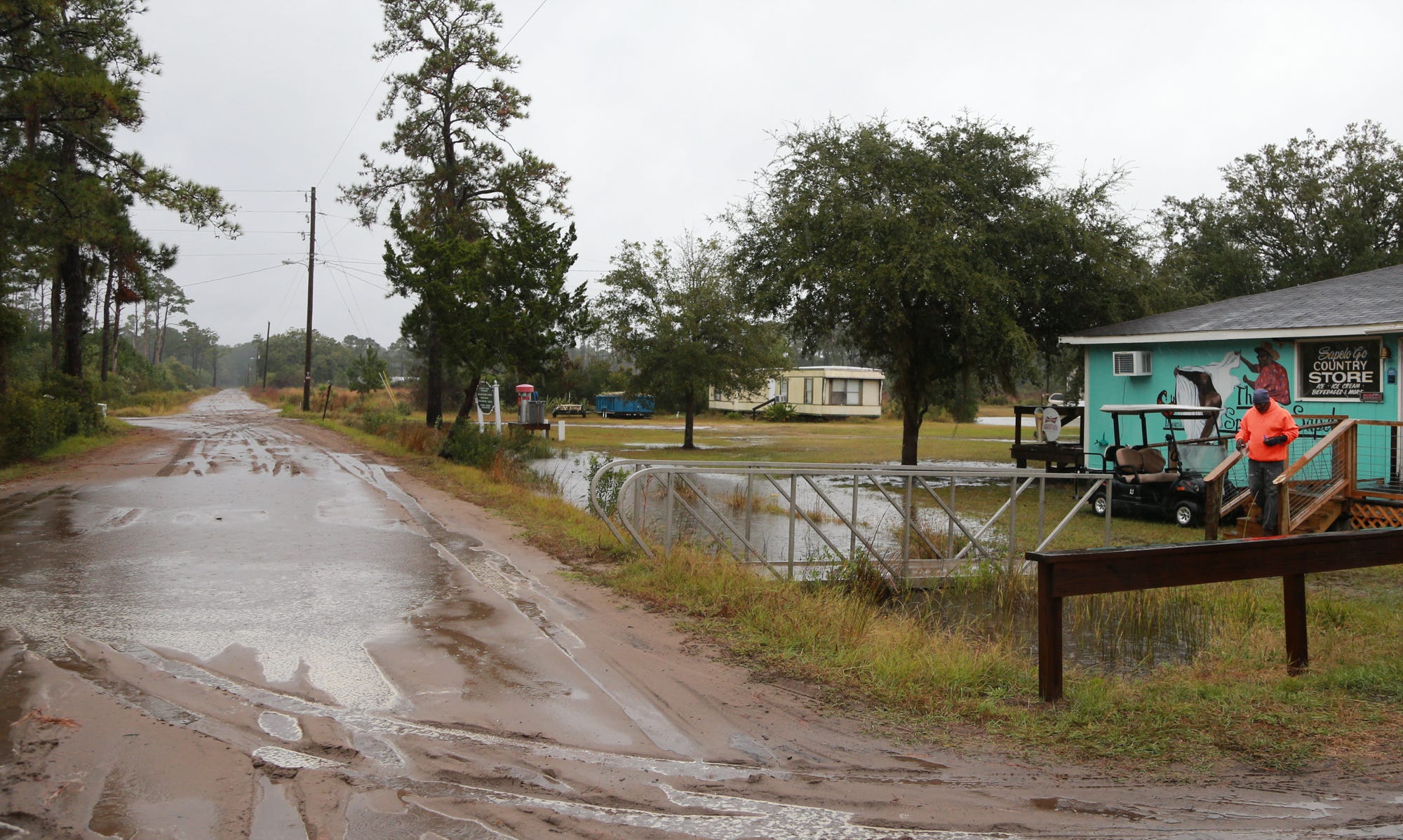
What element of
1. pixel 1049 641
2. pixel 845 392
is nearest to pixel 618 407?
pixel 845 392

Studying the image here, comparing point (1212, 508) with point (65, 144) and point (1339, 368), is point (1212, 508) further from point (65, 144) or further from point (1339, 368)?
point (65, 144)

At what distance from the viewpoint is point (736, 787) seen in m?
4.44

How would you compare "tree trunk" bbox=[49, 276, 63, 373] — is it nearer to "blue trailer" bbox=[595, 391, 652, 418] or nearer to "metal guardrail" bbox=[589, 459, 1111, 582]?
"metal guardrail" bbox=[589, 459, 1111, 582]

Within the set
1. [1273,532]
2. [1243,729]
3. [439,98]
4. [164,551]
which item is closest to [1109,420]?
[1273,532]

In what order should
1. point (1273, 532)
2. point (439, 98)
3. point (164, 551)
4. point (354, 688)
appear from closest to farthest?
point (354, 688)
point (164, 551)
point (1273, 532)
point (439, 98)

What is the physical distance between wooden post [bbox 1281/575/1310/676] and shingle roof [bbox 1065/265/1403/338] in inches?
425

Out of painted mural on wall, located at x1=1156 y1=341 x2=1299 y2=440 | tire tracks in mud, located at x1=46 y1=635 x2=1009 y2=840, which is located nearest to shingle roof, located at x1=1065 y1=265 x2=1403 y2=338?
painted mural on wall, located at x1=1156 y1=341 x2=1299 y2=440

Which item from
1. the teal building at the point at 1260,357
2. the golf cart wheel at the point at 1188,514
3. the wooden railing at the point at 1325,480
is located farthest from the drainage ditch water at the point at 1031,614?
the teal building at the point at 1260,357

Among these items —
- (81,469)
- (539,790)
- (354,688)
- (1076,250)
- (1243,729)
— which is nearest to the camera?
(539,790)

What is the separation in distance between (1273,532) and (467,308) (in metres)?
15.6

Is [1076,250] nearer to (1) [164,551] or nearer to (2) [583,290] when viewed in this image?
(2) [583,290]

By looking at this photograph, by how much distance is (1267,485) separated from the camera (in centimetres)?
1196

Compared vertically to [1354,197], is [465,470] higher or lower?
lower

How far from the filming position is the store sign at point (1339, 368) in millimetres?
15789
